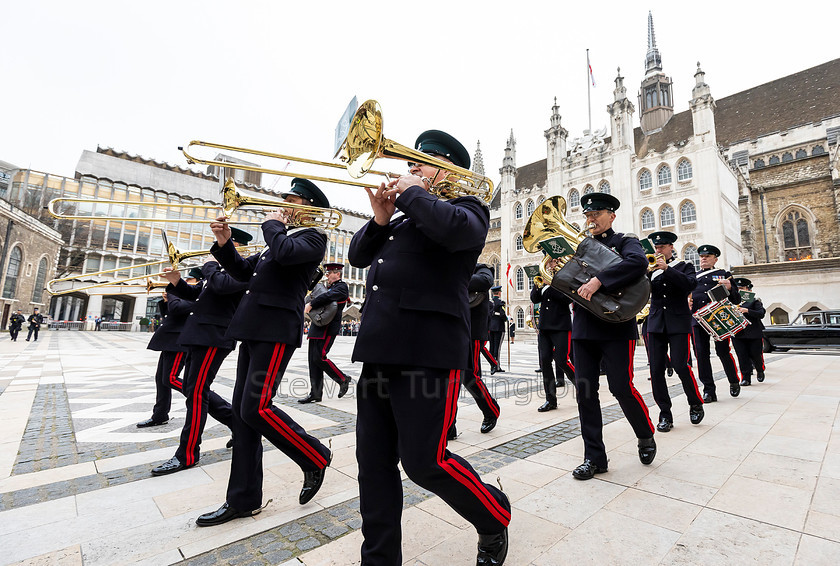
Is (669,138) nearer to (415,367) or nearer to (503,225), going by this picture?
(503,225)

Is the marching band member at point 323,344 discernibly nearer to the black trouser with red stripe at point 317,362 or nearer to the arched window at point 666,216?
the black trouser with red stripe at point 317,362

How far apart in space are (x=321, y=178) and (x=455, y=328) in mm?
1797

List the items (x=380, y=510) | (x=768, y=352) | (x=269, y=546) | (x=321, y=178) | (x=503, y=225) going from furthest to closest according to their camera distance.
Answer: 1. (x=503, y=225)
2. (x=768, y=352)
3. (x=321, y=178)
4. (x=269, y=546)
5. (x=380, y=510)

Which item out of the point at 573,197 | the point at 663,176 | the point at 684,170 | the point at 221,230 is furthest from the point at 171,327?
the point at 573,197

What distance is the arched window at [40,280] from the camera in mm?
34922

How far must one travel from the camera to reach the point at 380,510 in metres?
1.80

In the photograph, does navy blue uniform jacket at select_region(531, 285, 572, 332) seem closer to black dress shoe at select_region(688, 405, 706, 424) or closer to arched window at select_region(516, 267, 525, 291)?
black dress shoe at select_region(688, 405, 706, 424)

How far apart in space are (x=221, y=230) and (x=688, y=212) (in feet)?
124

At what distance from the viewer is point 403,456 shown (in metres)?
1.77

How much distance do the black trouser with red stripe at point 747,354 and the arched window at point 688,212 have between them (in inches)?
1098

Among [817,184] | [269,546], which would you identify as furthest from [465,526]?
[817,184]

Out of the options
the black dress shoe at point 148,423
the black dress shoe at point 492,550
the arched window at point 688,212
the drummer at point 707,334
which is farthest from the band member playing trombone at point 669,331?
the arched window at point 688,212

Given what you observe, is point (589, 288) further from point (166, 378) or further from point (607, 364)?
point (166, 378)

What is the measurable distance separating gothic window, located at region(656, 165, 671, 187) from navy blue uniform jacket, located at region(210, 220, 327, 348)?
126 feet
